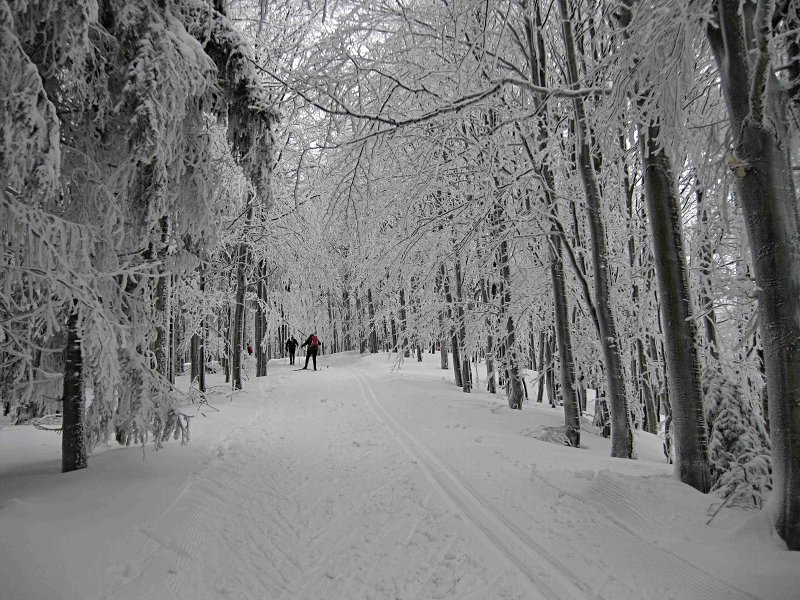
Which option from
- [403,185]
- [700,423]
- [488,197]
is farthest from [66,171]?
[700,423]

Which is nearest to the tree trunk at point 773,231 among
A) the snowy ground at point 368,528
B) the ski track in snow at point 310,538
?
the snowy ground at point 368,528

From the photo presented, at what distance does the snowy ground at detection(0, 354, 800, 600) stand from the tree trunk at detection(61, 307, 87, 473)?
9.6 inches

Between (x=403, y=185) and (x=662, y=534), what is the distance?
7268 mm

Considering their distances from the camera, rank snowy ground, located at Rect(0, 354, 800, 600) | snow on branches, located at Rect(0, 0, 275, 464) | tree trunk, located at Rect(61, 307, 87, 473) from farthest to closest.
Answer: tree trunk, located at Rect(61, 307, 87, 473) < snow on branches, located at Rect(0, 0, 275, 464) < snowy ground, located at Rect(0, 354, 800, 600)

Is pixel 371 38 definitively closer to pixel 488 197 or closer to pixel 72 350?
pixel 488 197

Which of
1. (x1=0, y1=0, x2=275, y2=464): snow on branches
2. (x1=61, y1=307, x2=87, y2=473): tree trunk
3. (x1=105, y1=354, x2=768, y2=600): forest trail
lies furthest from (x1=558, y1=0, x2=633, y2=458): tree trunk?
(x1=61, y1=307, x2=87, y2=473): tree trunk

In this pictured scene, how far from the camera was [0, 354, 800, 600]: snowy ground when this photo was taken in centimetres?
308

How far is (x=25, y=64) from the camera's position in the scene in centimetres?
360

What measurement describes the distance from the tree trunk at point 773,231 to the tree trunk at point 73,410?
7.01 metres

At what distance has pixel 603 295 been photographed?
A: 23.7 ft

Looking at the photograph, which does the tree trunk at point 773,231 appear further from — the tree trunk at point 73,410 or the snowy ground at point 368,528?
the tree trunk at point 73,410

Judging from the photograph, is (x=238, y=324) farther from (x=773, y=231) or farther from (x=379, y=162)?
(x=773, y=231)

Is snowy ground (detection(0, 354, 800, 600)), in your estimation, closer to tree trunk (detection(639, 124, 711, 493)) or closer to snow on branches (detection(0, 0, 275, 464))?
tree trunk (detection(639, 124, 711, 493))

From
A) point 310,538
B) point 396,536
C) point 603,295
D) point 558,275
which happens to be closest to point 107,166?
point 310,538
